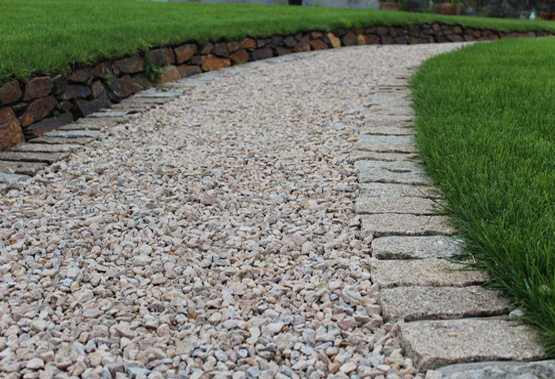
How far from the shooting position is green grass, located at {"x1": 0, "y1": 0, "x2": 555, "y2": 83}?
3666 millimetres

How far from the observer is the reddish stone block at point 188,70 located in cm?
542

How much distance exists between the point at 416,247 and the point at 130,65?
3452mm

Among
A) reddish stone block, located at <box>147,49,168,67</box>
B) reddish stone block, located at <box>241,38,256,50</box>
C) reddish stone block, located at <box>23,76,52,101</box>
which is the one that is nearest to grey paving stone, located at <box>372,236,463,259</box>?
reddish stone block, located at <box>23,76,52,101</box>

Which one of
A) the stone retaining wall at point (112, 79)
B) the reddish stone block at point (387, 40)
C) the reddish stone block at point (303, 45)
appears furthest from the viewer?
the reddish stone block at point (387, 40)

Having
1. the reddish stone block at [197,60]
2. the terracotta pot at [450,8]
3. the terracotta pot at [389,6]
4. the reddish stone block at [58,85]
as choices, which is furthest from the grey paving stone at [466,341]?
the terracotta pot at [450,8]

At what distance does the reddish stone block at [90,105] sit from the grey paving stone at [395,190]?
2.40 metres

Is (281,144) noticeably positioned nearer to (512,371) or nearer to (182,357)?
(182,357)

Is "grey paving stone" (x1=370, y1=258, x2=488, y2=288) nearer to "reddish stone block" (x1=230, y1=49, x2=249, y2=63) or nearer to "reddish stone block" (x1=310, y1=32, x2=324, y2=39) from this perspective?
"reddish stone block" (x1=230, y1=49, x2=249, y2=63)

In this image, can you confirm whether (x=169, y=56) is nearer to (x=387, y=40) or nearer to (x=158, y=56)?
(x=158, y=56)

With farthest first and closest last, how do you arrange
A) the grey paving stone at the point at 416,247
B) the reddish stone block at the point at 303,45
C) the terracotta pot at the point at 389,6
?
the terracotta pot at the point at 389,6, the reddish stone block at the point at 303,45, the grey paving stone at the point at 416,247

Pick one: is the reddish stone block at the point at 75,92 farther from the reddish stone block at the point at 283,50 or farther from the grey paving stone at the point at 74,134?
the reddish stone block at the point at 283,50

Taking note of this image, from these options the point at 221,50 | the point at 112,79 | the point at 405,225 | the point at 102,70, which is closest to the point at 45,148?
the point at 102,70

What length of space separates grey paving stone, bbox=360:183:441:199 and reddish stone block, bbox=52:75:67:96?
2298 mm

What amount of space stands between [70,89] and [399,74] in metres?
3.41
